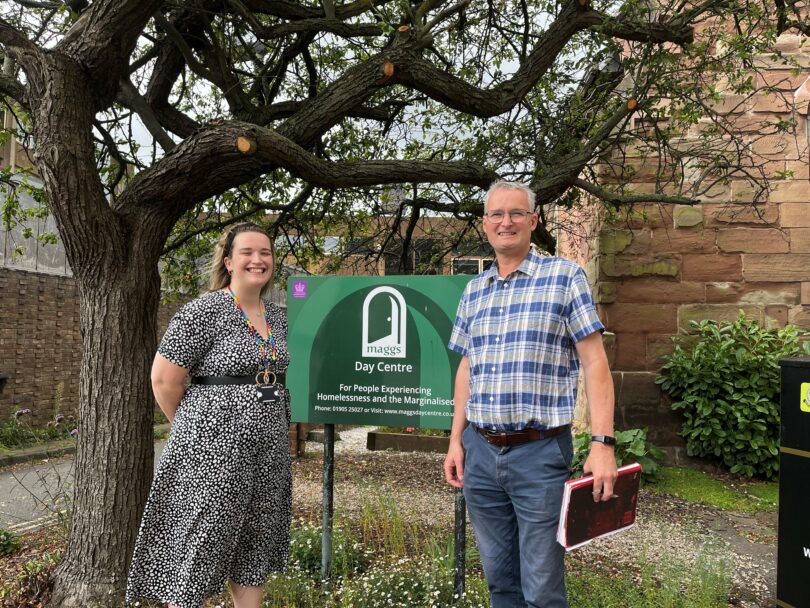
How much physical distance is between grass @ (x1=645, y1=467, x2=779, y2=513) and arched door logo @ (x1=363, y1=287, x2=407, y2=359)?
405cm

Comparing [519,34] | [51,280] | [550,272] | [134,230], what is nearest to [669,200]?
[519,34]

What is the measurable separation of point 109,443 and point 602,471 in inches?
112

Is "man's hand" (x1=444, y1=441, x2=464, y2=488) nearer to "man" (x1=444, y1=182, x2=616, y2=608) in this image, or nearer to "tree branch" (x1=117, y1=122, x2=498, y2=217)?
"man" (x1=444, y1=182, x2=616, y2=608)

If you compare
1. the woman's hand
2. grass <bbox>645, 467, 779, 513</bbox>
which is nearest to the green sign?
the woman's hand

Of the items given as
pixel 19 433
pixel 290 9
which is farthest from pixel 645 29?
pixel 19 433

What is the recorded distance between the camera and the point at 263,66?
223 inches

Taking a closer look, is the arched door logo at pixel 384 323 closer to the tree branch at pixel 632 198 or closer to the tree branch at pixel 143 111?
the tree branch at pixel 143 111

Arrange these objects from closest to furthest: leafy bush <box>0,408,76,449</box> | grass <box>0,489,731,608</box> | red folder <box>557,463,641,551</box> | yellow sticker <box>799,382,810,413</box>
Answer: red folder <box>557,463,641,551</box>, yellow sticker <box>799,382,810,413</box>, grass <box>0,489,731,608</box>, leafy bush <box>0,408,76,449</box>

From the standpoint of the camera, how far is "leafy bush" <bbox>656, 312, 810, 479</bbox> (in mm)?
6598

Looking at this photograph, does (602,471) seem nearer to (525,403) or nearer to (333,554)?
(525,403)

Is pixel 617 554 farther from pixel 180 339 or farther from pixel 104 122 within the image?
pixel 104 122

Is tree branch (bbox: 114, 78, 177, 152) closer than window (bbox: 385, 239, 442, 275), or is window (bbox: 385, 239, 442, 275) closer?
tree branch (bbox: 114, 78, 177, 152)

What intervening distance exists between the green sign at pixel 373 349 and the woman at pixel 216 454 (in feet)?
3.58

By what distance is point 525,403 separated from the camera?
2.38 meters
